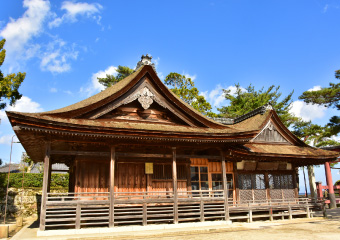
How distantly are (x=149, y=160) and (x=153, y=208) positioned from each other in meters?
2.64

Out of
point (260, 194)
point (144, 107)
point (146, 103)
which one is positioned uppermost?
point (146, 103)

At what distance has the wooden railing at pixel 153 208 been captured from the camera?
12406mm

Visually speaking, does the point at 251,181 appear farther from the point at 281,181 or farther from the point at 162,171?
the point at 162,171

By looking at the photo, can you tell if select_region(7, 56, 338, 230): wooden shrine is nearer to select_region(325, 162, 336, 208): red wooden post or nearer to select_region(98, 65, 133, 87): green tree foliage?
select_region(325, 162, 336, 208): red wooden post

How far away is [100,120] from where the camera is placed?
14219 millimetres

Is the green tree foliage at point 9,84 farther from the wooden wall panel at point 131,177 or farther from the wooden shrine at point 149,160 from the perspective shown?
the wooden wall panel at point 131,177

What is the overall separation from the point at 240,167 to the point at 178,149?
4982 mm

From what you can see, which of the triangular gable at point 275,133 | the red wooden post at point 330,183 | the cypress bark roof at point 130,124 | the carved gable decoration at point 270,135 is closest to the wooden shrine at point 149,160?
the cypress bark roof at point 130,124

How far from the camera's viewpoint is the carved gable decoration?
21.0 metres

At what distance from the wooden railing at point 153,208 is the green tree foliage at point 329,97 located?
7.14 metres

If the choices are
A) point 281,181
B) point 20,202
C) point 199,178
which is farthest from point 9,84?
point 281,181

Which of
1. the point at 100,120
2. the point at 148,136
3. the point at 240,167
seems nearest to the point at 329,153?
the point at 240,167

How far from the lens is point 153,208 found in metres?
14.0

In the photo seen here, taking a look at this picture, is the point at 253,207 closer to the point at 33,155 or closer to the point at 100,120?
the point at 100,120
